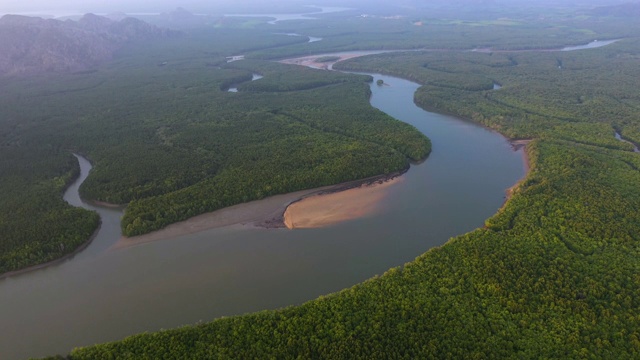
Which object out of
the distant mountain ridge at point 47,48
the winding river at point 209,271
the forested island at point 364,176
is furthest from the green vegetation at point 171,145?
the distant mountain ridge at point 47,48

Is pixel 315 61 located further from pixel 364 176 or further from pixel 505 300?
pixel 505 300

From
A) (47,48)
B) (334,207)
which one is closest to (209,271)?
Result: (334,207)

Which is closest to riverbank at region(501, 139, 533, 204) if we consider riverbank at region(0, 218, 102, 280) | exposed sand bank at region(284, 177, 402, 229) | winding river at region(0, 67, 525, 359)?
winding river at region(0, 67, 525, 359)

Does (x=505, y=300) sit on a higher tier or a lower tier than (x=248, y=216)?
lower

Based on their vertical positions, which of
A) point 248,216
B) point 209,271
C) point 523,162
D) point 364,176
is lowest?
point 209,271

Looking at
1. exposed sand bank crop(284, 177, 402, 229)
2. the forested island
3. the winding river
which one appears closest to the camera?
the forested island

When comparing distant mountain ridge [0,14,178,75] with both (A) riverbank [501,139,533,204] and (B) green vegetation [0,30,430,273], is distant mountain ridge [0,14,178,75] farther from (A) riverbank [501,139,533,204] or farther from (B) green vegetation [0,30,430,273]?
(A) riverbank [501,139,533,204]
